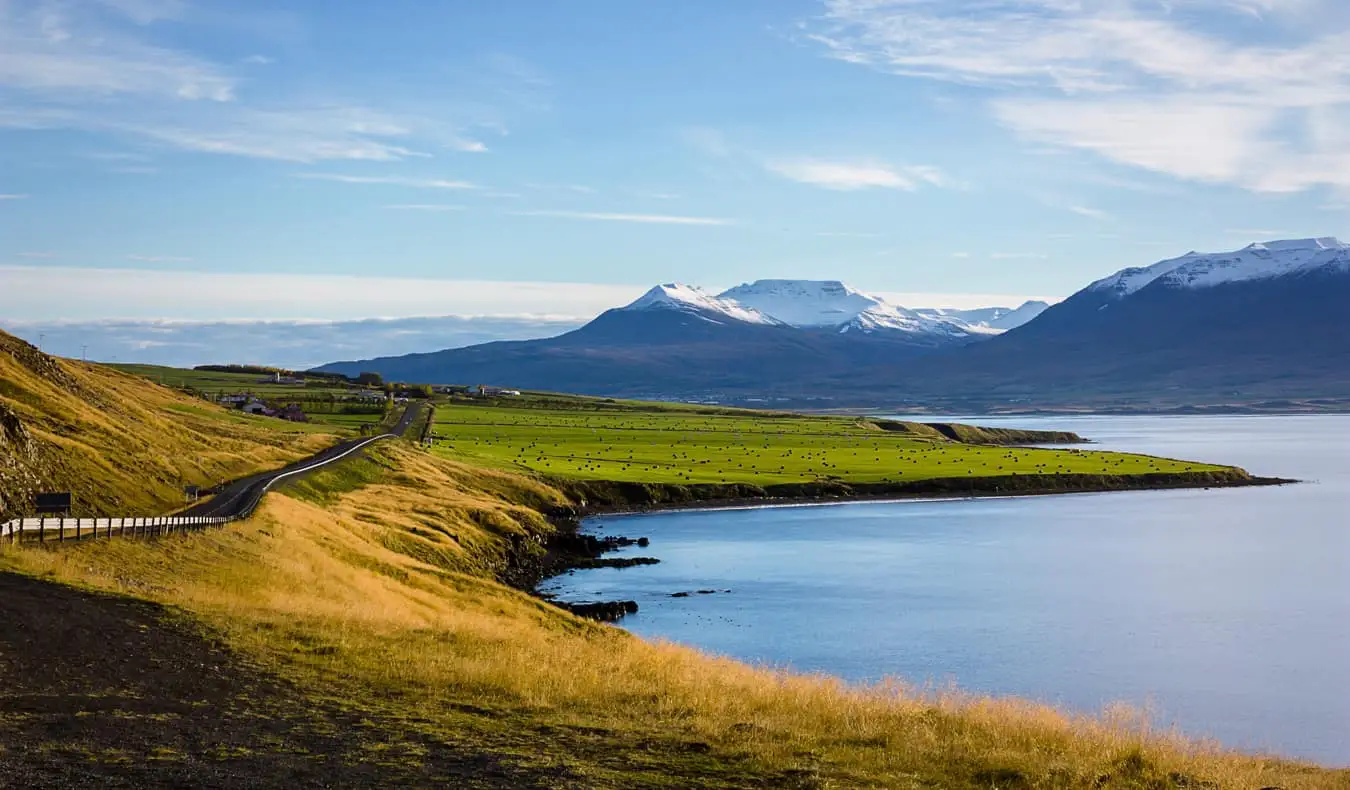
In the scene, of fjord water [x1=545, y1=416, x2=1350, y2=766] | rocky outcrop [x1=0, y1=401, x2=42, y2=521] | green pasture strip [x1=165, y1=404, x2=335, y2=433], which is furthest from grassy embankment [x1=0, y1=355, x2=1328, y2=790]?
green pasture strip [x1=165, y1=404, x2=335, y2=433]

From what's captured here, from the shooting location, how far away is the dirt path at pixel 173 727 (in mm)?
17719

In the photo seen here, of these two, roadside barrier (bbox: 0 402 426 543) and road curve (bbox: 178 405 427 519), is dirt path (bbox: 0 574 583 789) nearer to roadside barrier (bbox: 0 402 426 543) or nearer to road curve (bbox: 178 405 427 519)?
roadside barrier (bbox: 0 402 426 543)

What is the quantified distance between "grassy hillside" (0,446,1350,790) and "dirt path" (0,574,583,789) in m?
0.28

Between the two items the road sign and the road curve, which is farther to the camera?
the road curve

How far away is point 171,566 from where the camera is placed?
39656 millimetres

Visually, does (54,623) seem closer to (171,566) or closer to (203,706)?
(203,706)

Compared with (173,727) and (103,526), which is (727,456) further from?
(173,727)

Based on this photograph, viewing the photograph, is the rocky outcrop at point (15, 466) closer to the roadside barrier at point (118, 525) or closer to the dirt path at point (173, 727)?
the roadside barrier at point (118, 525)

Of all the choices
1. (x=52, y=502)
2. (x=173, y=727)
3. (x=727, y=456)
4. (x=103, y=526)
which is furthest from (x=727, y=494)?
(x=173, y=727)

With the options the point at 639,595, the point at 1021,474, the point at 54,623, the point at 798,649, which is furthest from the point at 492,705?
the point at 1021,474

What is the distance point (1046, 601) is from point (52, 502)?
5112 cm

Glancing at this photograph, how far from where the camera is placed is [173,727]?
20.2 meters

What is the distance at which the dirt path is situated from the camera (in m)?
17.7

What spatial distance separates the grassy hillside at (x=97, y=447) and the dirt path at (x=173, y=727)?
2528 cm
